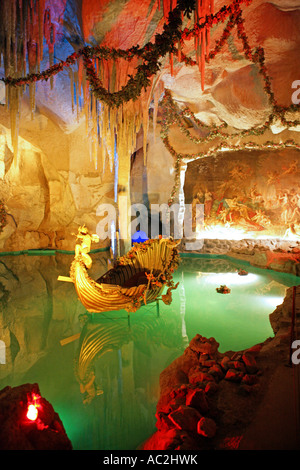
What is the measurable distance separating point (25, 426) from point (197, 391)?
126 cm

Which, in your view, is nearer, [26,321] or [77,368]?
[77,368]

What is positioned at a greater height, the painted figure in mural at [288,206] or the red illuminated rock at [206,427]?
the painted figure in mural at [288,206]

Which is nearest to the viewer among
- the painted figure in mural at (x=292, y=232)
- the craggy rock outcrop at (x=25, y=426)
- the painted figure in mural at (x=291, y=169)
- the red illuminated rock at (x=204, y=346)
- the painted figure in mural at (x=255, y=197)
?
the craggy rock outcrop at (x=25, y=426)

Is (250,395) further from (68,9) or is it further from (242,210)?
(242,210)

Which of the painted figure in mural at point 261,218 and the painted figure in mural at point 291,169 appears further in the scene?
the painted figure in mural at point 261,218

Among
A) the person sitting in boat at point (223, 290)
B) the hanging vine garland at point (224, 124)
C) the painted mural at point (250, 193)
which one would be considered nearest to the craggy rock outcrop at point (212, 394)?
the person sitting in boat at point (223, 290)

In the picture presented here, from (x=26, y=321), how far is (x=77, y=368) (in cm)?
188

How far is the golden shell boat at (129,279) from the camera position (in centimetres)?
446

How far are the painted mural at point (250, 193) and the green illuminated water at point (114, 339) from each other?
5.87 m

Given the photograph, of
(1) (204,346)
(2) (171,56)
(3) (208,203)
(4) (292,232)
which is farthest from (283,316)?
(3) (208,203)

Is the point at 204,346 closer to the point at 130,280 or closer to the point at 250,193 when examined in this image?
the point at 130,280

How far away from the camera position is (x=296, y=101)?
812cm

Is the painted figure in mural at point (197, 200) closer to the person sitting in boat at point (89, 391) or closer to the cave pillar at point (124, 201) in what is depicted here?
the cave pillar at point (124, 201)

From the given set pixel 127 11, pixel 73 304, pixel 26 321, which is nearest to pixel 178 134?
pixel 127 11
